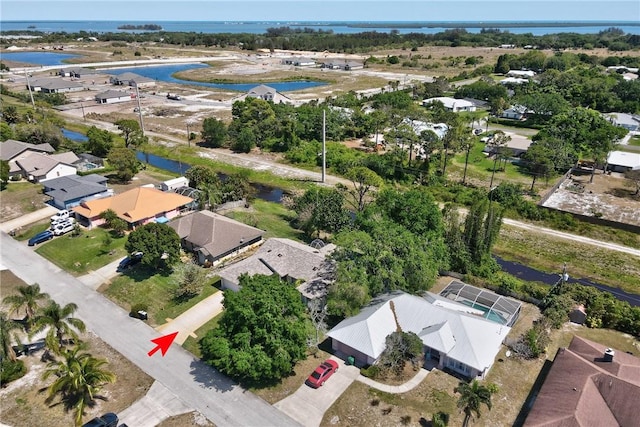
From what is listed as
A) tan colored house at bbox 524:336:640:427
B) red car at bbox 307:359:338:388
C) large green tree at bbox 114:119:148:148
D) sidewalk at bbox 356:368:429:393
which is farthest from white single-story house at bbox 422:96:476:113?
red car at bbox 307:359:338:388

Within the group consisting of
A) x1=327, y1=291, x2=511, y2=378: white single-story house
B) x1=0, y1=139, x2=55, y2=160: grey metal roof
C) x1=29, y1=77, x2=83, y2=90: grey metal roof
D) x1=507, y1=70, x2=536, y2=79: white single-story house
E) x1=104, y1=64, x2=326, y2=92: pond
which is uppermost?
x1=507, y1=70, x2=536, y2=79: white single-story house

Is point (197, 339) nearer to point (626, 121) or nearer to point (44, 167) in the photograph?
point (44, 167)

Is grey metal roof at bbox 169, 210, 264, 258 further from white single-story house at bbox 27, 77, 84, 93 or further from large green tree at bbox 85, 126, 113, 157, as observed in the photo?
white single-story house at bbox 27, 77, 84, 93

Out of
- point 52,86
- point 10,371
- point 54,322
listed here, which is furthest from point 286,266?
point 52,86

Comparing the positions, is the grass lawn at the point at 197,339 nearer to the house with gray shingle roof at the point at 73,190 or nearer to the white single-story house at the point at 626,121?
the house with gray shingle roof at the point at 73,190

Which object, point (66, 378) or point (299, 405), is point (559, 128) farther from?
point (66, 378)

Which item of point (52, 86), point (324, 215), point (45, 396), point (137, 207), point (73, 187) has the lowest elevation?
point (45, 396)
